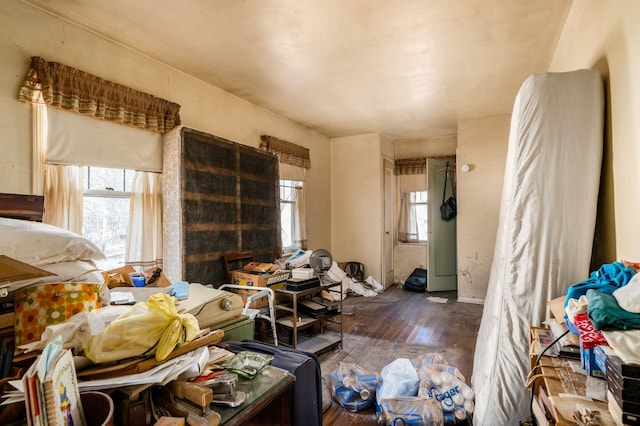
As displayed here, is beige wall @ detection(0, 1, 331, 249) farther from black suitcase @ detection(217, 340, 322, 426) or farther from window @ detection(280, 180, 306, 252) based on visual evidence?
black suitcase @ detection(217, 340, 322, 426)

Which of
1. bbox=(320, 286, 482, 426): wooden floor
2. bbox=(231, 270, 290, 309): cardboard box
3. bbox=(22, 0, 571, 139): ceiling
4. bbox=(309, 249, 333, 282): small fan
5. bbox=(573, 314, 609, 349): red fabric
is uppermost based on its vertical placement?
bbox=(22, 0, 571, 139): ceiling

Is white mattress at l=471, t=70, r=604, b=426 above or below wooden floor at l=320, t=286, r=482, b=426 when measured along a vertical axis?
above

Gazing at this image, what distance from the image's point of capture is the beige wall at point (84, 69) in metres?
1.97

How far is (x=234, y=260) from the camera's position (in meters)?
3.33

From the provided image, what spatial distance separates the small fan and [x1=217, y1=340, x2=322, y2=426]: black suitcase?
2010 mm

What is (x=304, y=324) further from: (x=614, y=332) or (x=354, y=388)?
(x=614, y=332)

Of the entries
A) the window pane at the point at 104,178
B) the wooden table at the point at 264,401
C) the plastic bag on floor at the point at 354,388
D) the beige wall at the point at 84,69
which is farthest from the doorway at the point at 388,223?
the wooden table at the point at 264,401

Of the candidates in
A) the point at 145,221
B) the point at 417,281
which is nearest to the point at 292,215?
the point at 145,221

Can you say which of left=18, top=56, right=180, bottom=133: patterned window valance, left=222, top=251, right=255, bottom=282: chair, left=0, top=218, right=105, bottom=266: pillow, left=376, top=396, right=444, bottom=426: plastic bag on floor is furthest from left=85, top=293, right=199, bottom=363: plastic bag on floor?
left=222, top=251, right=255, bottom=282: chair

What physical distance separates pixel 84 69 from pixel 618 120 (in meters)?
3.31

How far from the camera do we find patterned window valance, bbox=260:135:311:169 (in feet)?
13.6

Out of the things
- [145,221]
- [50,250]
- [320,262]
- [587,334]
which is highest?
[145,221]

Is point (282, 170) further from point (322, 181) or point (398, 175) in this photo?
point (398, 175)

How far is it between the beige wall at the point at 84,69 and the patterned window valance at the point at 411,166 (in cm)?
290
